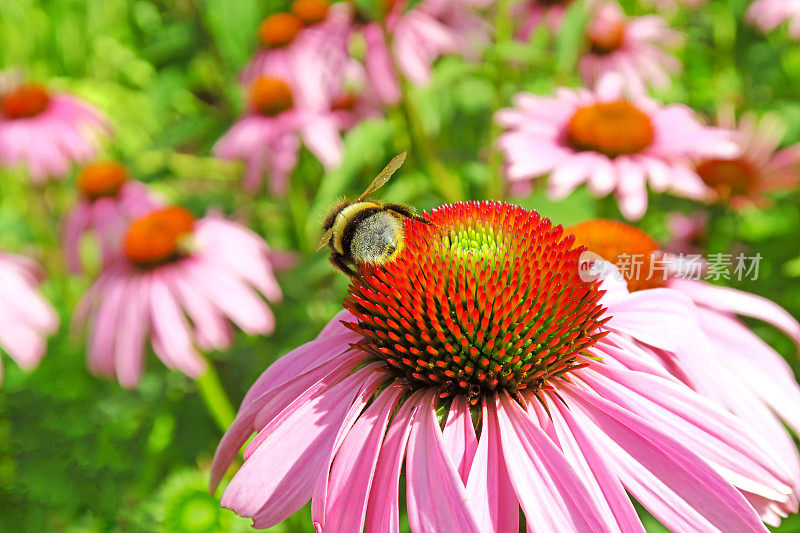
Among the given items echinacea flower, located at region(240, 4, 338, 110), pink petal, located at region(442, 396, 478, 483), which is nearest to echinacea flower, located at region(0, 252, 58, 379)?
echinacea flower, located at region(240, 4, 338, 110)

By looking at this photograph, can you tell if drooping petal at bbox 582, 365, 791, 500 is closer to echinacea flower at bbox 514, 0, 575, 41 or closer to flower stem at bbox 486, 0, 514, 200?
flower stem at bbox 486, 0, 514, 200

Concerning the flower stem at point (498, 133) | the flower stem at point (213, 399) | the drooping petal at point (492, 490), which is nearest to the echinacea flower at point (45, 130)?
the flower stem at point (213, 399)

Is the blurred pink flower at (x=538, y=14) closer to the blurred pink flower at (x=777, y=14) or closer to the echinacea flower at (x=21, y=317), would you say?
the blurred pink flower at (x=777, y=14)

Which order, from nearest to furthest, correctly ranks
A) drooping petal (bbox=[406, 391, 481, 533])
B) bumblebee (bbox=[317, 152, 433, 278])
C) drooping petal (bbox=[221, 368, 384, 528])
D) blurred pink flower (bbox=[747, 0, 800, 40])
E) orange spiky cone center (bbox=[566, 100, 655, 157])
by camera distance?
drooping petal (bbox=[406, 391, 481, 533]) < drooping petal (bbox=[221, 368, 384, 528]) < bumblebee (bbox=[317, 152, 433, 278]) < orange spiky cone center (bbox=[566, 100, 655, 157]) < blurred pink flower (bbox=[747, 0, 800, 40])

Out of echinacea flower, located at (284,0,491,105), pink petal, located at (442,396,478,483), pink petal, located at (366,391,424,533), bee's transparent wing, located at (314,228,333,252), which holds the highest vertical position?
echinacea flower, located at (284,0,491,105)

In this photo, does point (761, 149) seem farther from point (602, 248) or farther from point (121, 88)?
point (121, 88)
